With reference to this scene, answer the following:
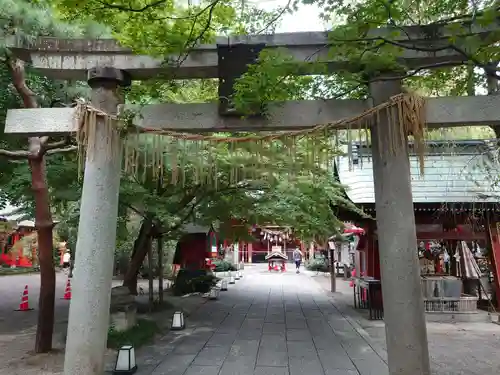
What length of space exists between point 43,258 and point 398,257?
21.5 ft

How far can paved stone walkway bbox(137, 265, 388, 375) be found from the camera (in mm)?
7035

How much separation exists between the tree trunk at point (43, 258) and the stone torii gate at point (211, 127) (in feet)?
9.76

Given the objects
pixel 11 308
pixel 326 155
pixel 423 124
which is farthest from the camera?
pixel 11 308

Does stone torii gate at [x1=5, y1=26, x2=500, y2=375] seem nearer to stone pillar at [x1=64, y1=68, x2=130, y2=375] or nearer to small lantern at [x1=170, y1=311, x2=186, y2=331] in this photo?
stone pillar at [x1=64, y1=68, x2=130, y2=375]

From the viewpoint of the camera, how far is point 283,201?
37.6ft

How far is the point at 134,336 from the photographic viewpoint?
884 cm

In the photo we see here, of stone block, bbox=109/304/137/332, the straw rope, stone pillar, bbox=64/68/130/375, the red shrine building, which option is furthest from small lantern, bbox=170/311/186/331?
the straw rope

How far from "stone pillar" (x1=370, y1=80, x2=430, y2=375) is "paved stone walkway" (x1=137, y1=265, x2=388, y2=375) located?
2.67 meters

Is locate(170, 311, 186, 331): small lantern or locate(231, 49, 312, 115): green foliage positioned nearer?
locate(231, 49, 312, 115): green foliage

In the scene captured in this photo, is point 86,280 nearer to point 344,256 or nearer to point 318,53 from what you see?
point 318,53

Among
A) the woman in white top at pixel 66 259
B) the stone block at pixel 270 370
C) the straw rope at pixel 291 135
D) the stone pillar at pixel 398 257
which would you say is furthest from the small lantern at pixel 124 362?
the woman in white top at pixel 66 259

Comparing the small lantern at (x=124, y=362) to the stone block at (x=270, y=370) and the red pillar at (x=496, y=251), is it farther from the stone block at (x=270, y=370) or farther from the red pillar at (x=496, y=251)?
the red pillar at (x=496, y=251)

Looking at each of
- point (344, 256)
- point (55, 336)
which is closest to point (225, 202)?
point (55, 336)

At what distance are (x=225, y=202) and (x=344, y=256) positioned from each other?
27496 mm
